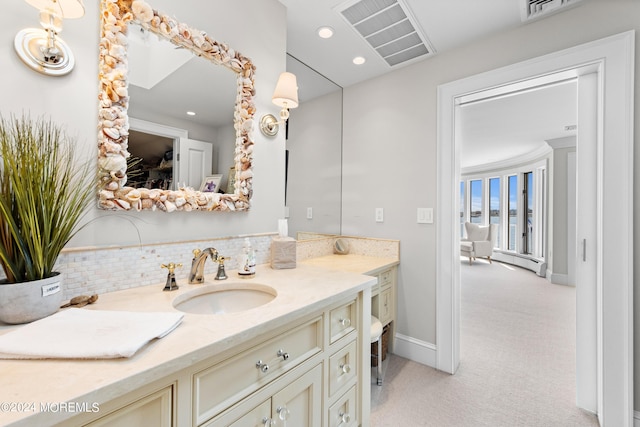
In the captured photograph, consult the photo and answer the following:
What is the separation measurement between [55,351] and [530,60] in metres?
2.49

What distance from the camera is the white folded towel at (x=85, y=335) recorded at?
588 mm

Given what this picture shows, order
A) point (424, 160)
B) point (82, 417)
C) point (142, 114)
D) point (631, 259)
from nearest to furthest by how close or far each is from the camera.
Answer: point (82, 417) → point (142, 114) → point (631, 259) → point (424, 160)

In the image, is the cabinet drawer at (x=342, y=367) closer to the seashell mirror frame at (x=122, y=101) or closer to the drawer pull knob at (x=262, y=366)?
the drawer pull knob at (x=262, y=366)

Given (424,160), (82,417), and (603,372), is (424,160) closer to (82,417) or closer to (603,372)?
(603,372)

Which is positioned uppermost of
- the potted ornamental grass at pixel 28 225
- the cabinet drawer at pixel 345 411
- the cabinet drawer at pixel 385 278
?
the potted ornamental grass at pixel 28 225

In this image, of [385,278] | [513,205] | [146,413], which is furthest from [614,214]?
[513,205]

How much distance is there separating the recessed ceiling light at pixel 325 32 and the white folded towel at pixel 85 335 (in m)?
1.88

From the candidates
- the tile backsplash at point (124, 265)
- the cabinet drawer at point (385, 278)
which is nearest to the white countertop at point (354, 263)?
the cabinet drawer at point (385, 278)

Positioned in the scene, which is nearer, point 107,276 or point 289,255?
point 107,276

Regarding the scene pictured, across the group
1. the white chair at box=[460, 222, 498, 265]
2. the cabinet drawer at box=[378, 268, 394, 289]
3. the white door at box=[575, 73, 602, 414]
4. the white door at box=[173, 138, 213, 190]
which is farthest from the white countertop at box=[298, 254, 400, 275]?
the white chair at box=[460, 222, 498, 265]

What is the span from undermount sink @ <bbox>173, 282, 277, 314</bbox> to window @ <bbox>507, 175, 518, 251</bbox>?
23.9 ft

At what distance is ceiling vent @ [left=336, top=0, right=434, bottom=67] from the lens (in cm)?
162

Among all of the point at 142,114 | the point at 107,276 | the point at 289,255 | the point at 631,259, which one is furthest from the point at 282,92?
the point at 631,259

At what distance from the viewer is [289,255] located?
1547 millimetres
